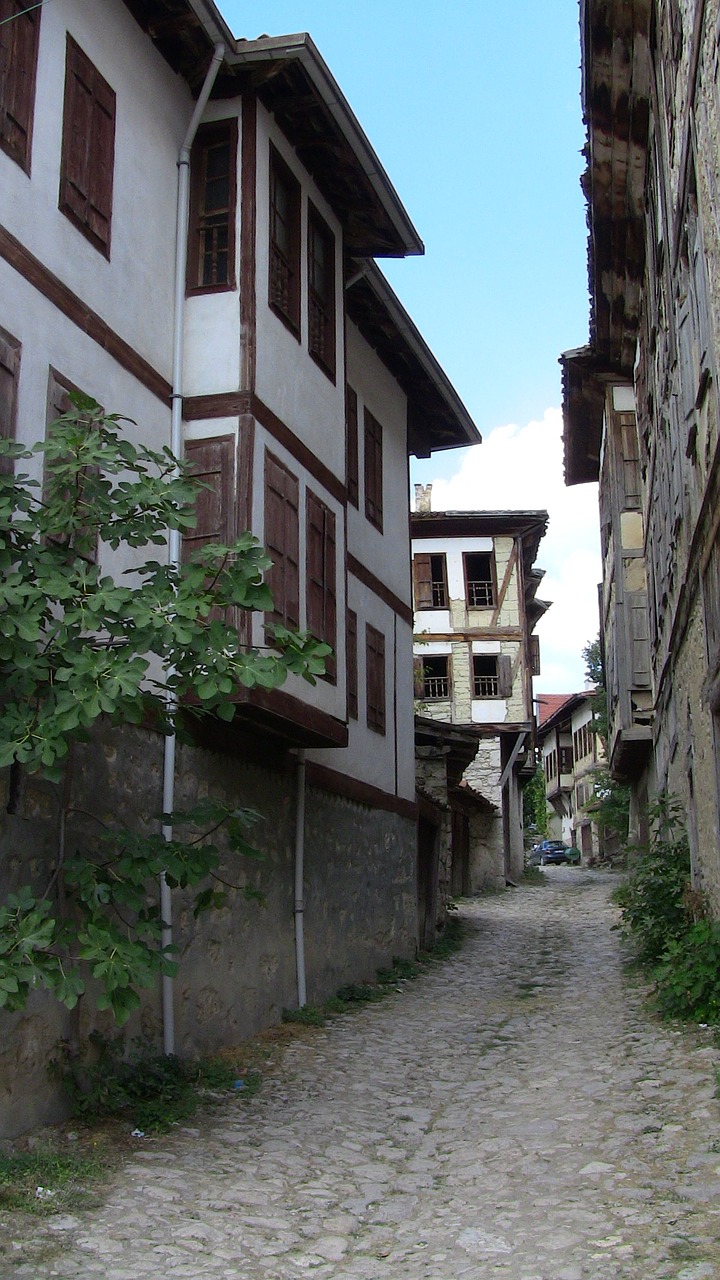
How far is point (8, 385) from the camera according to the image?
681 cm

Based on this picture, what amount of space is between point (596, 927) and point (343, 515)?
9.22 metres

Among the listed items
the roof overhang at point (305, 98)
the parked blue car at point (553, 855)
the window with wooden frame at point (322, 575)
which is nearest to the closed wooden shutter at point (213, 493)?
the window with wooden frame at point (322, 575)

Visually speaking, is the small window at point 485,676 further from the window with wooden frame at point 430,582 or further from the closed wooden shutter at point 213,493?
the closed wooden shutter at point 213,493

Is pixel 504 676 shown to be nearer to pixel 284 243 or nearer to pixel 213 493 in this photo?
pixel 284 243

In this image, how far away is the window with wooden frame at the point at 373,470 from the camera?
13.9 meters

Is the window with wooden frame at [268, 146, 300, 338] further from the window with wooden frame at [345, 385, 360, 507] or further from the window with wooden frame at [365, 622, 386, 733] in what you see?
the window with wooden frame at [365, 622, 386, 733]

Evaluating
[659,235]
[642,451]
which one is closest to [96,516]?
[659,235]

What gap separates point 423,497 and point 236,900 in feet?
73.9

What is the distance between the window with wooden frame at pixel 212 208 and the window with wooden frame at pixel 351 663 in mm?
4355

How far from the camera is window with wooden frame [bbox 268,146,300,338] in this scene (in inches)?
A: 392

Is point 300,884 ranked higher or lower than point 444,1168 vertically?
higher

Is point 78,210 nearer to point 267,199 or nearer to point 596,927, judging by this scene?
A: point 267,199

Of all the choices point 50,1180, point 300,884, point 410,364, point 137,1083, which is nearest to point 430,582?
point 410,364

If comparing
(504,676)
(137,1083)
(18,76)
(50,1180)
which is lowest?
(50,1180)
